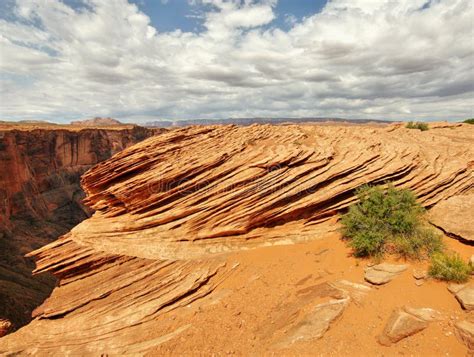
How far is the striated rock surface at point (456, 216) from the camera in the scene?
1085cm

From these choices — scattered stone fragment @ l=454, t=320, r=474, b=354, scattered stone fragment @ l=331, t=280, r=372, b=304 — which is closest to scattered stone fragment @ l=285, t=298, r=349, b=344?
scattered stone fragment @ l=331, t=280, r=372, b=304

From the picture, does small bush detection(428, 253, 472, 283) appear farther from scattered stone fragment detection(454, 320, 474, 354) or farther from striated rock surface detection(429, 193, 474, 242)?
striated rock surface detection(429, 193, 474, 242)

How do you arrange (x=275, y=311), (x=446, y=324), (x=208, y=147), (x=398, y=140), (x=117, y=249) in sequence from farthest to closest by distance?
1. (x=398, y=140)
2. (x=208, y=147)
3. (x=117, y=249)
4. (x=275, y=311)
5. (x=446, y=324)

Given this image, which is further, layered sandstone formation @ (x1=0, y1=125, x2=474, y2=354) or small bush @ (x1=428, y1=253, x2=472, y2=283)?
layered sandstone formation @ (x1=0, y1=125, x2=474, y2=354)

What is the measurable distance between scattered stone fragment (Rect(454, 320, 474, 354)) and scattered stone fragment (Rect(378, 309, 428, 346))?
25.0 inches

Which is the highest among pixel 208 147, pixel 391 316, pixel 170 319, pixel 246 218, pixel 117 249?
pixel 208 147

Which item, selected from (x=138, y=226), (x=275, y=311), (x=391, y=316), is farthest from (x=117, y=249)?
(x=391, y=316)

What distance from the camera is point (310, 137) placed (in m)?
17.6

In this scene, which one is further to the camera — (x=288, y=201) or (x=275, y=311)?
(x=288, y=201)

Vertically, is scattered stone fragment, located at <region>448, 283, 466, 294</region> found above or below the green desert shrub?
below

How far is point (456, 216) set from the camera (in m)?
11.9

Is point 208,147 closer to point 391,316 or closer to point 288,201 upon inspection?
point 288,201

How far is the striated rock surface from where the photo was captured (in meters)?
10.9

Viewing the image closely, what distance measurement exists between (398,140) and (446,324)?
12640mm
